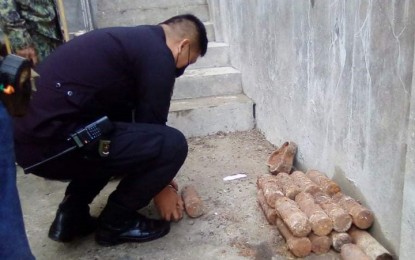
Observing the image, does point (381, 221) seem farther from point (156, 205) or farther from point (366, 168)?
point (156, 205)

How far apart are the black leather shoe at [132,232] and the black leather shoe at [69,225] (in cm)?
11

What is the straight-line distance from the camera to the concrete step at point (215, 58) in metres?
5.06

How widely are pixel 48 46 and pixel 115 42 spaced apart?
1683mm

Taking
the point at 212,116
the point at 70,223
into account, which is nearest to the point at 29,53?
the point at 70,223

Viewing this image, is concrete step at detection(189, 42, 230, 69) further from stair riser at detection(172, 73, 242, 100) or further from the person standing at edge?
the person standing at edge

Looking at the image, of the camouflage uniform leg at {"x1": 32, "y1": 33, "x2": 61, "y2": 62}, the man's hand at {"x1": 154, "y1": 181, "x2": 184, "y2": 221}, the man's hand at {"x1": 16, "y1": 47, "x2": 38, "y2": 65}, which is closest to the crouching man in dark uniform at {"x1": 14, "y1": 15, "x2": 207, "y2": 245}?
the man's hand at {"x1": 154, "y1": 181, "x2": 184, "y2": 221}

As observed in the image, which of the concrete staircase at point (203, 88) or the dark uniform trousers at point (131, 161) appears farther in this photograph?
the concrete staircase at point (203, 88)

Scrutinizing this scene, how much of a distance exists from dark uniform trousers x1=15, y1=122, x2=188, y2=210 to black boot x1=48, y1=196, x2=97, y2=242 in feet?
0.82

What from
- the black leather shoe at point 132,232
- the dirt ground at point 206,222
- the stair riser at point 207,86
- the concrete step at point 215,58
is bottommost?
the dirt ground at point 206,222

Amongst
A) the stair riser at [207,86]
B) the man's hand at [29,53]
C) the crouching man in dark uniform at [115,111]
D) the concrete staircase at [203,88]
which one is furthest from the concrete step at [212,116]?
the crouching man in dark uniform at [115,111]

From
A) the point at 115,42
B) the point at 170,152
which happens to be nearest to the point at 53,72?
the point at 115,42

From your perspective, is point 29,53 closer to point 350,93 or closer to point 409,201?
point 350,93

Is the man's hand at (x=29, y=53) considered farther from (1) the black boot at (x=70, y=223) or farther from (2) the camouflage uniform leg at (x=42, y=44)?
(1) the black boot at (x=70, y=223)

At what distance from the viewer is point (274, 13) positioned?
3586mm
